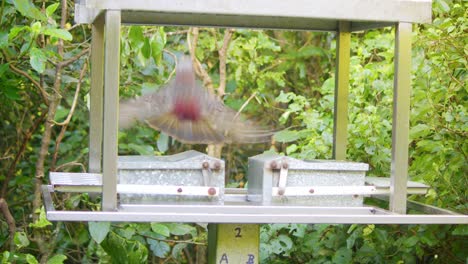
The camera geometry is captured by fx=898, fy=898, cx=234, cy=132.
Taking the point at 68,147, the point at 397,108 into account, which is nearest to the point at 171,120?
the point at 397,108

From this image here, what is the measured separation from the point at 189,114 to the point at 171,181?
30cm

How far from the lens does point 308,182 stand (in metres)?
2.62

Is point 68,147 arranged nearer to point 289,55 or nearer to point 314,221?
point 289,55

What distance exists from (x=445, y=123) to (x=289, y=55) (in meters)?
2.07

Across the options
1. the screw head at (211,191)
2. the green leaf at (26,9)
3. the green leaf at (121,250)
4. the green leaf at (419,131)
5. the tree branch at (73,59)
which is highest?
the green leaf at (26,9)

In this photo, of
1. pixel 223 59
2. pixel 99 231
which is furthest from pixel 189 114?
pixel 223 59

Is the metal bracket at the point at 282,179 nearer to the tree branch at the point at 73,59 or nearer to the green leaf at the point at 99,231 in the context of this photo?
the green leaf at the point at 99,231

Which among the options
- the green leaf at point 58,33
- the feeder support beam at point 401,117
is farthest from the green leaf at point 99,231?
the feeder support beam at point 401,117

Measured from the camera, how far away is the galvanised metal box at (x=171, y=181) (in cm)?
246

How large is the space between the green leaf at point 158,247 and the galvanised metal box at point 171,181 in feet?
5.42

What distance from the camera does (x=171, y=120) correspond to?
272 cm

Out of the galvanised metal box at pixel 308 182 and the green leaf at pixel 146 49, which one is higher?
the green leaf at pixel 146 49

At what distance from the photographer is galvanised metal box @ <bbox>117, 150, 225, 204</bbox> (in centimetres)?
246

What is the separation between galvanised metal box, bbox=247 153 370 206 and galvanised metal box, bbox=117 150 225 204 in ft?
0.49
